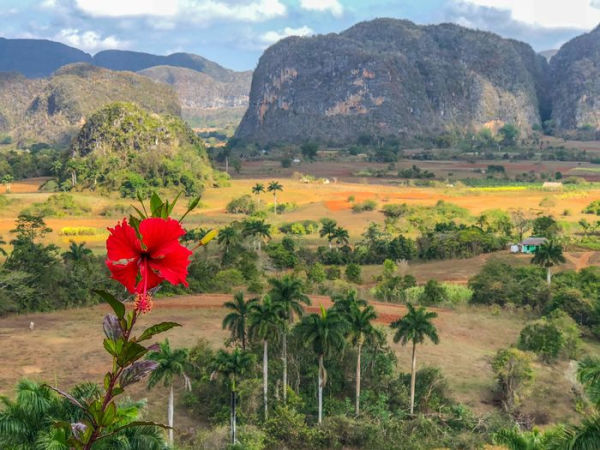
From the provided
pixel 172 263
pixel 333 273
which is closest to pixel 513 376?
pixel 333 273

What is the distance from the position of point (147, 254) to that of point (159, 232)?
0.52 ft

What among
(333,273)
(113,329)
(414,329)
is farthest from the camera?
(333,273)

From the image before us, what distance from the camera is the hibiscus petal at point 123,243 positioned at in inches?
118

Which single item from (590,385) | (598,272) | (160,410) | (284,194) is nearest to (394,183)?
(284,194)

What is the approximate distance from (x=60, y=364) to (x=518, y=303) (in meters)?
30.5

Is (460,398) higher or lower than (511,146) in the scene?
lower

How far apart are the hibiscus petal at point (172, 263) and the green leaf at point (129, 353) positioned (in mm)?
414

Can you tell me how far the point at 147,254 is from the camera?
3.05 metres

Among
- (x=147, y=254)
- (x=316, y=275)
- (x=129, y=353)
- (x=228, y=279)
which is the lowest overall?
(x=228, y=279)

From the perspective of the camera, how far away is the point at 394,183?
115875mm

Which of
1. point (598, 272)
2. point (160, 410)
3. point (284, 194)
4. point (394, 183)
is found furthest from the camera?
point (394, 183)

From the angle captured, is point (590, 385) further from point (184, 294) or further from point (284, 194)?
point (284, 194)

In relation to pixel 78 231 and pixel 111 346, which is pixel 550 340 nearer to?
pixel 111 346

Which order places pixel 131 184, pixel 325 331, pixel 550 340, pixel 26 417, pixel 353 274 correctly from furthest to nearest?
pixel 131 184, pixel 353 274, pixel 550 340, pixel 325 331, pixel 26 417
